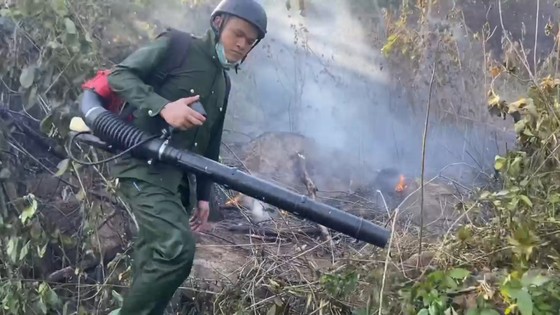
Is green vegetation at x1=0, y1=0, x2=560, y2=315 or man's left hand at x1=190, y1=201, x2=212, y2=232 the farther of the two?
man's left hand at x1=190, y1=201, x2=212, y2=232

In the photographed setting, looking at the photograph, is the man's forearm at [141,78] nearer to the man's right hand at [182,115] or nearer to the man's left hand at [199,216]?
the man's right hand at [182,115]

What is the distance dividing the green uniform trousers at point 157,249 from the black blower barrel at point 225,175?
0.17 m

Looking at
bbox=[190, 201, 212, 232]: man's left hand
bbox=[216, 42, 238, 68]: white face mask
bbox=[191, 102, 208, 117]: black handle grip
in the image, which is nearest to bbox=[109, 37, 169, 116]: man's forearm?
bbox=[191, 102, 208, 117]: black handle grip

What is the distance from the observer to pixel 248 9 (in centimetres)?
323

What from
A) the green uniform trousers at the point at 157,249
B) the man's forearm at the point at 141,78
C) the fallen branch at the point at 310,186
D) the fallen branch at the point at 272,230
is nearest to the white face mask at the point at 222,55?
the man's forearm at the point at 141,78

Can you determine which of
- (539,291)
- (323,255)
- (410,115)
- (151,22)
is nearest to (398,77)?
(410,115)

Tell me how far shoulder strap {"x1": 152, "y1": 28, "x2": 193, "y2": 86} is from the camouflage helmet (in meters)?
0.20

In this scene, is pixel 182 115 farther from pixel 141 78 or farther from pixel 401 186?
pixel 401 186

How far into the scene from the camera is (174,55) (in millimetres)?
3289

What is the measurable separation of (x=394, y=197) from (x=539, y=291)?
3682mm

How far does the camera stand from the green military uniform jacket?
316cm

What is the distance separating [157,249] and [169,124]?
536 millimetres

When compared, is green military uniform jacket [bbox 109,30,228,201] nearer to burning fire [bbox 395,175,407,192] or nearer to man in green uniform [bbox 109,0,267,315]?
man in green uniform [bbox 109,0,267,315]

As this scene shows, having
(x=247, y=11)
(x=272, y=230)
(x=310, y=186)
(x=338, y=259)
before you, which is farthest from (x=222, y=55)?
(x=310, y=186)
